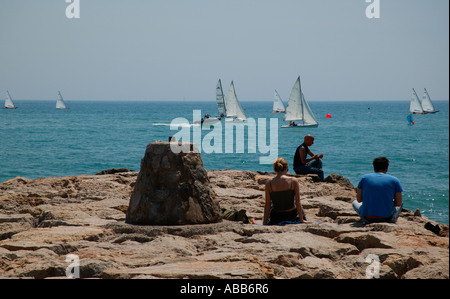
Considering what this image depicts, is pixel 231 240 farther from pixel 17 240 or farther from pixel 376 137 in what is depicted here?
pixel 376 137

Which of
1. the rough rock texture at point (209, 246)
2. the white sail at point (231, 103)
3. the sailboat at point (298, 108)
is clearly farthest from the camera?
the white sail at point (231, 103)

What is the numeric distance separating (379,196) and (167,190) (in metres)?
2.83

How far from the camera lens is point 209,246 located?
7.00 m

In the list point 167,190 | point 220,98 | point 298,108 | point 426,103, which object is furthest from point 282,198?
point 426,103

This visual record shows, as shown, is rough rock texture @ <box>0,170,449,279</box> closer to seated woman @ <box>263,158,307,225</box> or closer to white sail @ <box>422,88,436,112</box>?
seated woman @ <box>263,158,307,225</box>

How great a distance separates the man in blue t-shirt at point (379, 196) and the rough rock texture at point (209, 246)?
242 millimetres

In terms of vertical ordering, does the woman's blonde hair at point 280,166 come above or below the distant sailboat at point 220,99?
below

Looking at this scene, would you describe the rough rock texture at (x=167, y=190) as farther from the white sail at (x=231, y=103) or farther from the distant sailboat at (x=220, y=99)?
the white sail at (x=231, y=103)

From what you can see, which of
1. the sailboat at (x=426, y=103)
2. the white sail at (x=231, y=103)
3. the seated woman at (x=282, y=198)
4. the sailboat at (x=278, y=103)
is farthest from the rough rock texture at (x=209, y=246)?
the sailboat at (x=426, y=103)

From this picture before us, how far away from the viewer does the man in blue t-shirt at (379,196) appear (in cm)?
767

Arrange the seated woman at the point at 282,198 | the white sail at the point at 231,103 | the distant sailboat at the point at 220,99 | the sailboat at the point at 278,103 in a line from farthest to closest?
the sailboat at the point at 278,103 < the white sail at the point at 231,103 < the distant sailboat at the point at 220,99 < the seated woman at the point at 282,198

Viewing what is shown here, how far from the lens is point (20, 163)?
31.8m

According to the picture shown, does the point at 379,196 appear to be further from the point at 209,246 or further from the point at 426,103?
the point at 426,103
